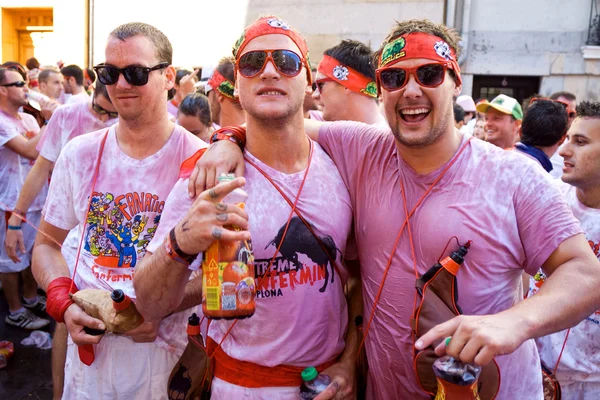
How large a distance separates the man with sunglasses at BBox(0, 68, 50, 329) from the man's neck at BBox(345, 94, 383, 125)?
370 centimetres

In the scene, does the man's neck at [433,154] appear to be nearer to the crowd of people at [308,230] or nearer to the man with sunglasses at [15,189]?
the crowd of people at [308,230]

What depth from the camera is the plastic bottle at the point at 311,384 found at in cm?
223

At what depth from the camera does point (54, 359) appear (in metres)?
3.58

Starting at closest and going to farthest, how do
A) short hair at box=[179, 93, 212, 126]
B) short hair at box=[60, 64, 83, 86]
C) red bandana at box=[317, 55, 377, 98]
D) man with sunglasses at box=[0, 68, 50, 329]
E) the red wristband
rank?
the red wristband, red bandana at box=[317, 55, 377, 98], short hair at box=[179, 93, 212, 126], man with sunglasses at box=[0, 68, 50, 329], short hair at box=[60, 64, 83, 86]

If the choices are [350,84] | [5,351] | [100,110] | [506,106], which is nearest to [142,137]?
[350,84]

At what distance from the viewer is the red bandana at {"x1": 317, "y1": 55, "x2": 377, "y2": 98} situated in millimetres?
4148

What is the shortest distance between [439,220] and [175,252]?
107 cm

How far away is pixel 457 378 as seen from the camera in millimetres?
1752

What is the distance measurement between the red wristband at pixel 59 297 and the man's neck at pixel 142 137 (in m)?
0.75

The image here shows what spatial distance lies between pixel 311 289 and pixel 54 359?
2.22m

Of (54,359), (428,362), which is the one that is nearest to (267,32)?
(428,362)

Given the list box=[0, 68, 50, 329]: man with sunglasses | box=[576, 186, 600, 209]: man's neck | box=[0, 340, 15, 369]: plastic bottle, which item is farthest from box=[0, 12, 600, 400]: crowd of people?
box=[0, 68, 50, 329]: man with sunglasses

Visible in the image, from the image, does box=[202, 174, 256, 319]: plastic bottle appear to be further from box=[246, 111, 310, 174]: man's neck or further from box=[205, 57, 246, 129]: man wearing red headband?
box=[205, 57, 246, 129]: man wearing red headband

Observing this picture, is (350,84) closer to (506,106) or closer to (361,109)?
(361,109)
